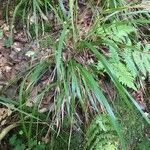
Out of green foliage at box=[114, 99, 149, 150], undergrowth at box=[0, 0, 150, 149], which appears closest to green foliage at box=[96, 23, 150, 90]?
undergrowth at box=[0, 0, 150, 149]

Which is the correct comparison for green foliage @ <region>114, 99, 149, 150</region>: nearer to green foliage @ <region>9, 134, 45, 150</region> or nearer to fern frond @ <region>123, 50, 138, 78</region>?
fern frond @ <region>123, 50, 138, 78</region>

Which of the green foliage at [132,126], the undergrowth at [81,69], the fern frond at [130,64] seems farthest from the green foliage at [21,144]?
the fern frond at [130,64]

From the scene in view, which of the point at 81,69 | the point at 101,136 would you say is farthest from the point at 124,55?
the point at 101,136

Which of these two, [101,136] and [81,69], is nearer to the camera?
[101,136]

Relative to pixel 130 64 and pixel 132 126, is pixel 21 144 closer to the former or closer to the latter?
pixel 132 126

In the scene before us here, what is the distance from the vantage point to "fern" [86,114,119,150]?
101 inches

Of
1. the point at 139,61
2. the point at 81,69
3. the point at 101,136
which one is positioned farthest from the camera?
the point at 139,61

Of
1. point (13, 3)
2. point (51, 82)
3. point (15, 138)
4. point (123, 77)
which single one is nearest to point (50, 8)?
point (13, 3)

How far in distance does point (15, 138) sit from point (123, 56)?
1.06 m

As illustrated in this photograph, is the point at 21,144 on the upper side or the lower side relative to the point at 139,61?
lower

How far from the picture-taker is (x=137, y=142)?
281 cm

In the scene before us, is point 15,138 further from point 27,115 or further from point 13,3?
point 13,3

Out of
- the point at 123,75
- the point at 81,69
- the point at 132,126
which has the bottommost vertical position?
the point at 132,126

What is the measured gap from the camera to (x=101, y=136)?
8.55 feet
